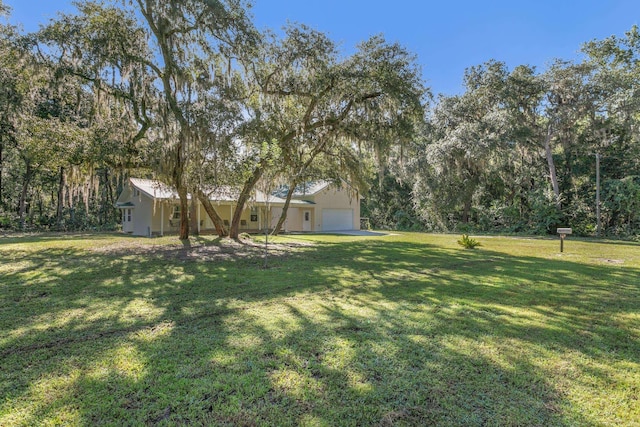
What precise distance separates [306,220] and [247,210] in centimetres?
413

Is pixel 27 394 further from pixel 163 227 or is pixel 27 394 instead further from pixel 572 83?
pixel 572 83

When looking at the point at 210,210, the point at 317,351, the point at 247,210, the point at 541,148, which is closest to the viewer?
the point at 317,351

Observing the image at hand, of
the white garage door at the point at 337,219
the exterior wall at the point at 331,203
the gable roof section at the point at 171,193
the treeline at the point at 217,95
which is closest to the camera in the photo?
the treeline at the point at 217,95

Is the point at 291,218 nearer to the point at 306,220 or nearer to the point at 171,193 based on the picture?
the point at 306,220

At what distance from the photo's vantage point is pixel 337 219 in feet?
79.6

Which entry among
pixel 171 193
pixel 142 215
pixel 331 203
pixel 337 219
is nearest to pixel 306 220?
pixel 331 203

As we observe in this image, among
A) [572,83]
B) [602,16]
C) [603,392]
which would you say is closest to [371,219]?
[572,83]

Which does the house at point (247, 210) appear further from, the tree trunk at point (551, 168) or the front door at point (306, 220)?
the tree trunk at point (551, 168)

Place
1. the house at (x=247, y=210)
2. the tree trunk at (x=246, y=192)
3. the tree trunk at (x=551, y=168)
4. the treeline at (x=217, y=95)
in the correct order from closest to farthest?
the treeline at (x=217, y=95) < the tree trunk at (x=246, y=192) < the house at (x=247, y=210) < the tree trunk at (x=551, y=168)

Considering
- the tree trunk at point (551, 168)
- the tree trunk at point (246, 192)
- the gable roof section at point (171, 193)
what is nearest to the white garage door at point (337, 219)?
the gable roof section at point (171, 193)

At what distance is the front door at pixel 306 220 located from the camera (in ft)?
74.7

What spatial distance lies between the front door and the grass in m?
16.4

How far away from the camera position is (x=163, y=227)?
17656mm

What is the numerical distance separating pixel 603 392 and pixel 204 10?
11.1m
